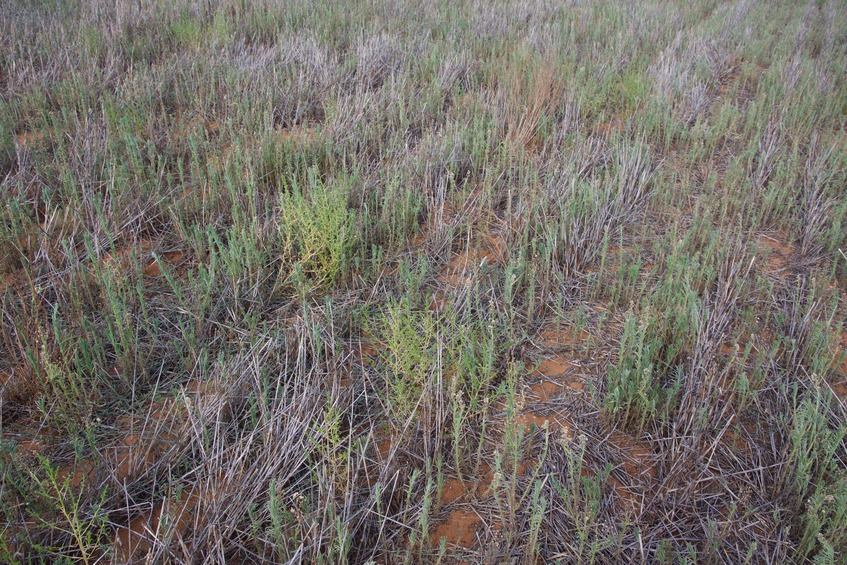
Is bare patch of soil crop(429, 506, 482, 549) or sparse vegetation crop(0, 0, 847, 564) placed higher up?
sparse vegetation crop(0, 0, 847, 564)

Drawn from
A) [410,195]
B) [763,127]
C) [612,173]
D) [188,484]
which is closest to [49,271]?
[188,484]

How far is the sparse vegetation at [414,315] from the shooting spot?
1810 millimetres

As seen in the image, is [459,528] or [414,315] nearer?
[459,528]

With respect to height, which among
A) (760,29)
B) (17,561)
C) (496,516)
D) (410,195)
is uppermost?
(760,29)

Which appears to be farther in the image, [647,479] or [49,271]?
[49,271]

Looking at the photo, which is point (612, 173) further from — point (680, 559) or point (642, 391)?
point (680, 559)

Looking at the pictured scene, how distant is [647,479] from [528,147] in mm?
2864

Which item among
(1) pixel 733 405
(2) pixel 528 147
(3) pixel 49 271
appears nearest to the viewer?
(1) pixel 733 405

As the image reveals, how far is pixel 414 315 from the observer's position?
97.8 inches

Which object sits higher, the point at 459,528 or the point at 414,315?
the point at 414,315

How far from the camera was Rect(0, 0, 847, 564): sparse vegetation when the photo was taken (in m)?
1.81

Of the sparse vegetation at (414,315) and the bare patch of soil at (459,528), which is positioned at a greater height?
the sparse vegetation at (414,315)

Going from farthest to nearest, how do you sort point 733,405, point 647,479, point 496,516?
point 733,405 → point 647,479 → point 496,516

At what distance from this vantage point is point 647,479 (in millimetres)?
2020
